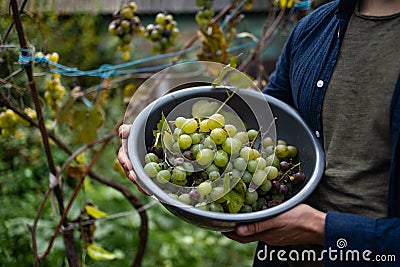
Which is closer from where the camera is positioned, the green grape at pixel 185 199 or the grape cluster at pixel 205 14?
the green grape at pixel 185 199

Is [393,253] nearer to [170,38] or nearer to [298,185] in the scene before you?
[298,185]

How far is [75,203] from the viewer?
86.7 inches

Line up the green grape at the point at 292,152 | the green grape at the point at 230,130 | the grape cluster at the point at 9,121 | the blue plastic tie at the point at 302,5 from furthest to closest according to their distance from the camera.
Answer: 1. the blue plastic tie at the point at 302,5
2. the grape cluster at the point at 9,121
3. the green grape at the point at 292,152
4. the green grape at the point at 230,130

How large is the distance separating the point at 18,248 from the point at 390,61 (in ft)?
5.01

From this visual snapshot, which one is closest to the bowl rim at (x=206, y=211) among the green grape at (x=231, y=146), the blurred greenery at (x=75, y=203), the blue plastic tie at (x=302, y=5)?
the green grape at (x=231, y=146)

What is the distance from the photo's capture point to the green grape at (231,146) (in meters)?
0.91

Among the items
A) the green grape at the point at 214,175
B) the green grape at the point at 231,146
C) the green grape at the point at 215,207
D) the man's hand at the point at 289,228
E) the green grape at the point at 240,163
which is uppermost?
the green grape at the point at 231,146

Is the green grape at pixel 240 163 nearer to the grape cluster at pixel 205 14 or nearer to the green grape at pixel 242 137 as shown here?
the green grape at pixel 242 137

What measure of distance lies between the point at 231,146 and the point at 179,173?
10 centimetres

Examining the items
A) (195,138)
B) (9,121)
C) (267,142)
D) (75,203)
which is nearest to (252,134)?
(267,142)

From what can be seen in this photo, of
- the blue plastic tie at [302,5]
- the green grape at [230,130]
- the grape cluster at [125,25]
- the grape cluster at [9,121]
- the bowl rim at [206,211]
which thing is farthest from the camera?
the blue plastic tie at [302,5]

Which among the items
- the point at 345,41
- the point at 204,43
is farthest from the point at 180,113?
the point at 204,43

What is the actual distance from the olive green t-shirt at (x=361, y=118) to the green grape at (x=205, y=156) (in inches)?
10.3

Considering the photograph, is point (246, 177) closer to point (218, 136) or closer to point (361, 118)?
point (218, 136)
